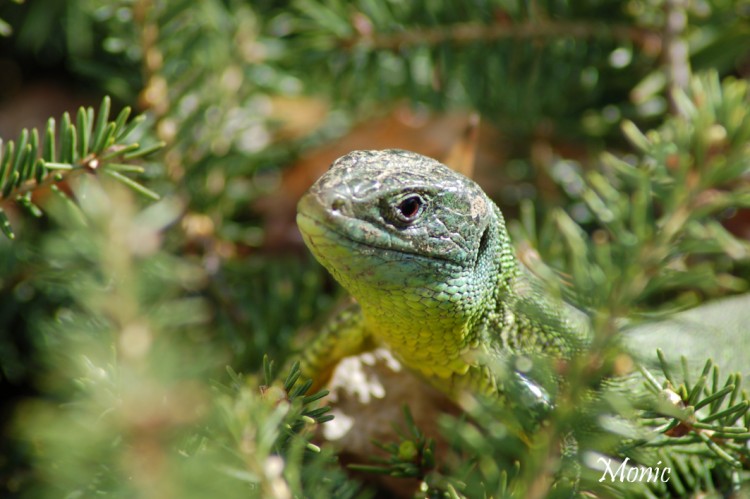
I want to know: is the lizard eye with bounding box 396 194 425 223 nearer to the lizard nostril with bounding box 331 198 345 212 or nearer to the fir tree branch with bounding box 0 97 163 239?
the lizard nostril with bounding box 331 198 345 212

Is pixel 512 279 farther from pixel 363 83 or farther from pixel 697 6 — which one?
pixel 697 6

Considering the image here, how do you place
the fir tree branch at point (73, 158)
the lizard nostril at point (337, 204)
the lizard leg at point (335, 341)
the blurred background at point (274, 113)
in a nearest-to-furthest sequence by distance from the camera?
the fir tree branch at point (73, 158) → the lizard nostril at point (337, 204) → the blurred background at point (274, 113) → the lizard leg at point (335, 341)

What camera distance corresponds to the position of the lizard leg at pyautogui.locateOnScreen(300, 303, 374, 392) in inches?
73.2

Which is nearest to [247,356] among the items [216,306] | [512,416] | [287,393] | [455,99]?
[216,306]

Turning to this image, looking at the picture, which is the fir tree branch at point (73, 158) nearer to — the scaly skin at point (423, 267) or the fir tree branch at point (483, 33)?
the scaly skin at point (423, 267)

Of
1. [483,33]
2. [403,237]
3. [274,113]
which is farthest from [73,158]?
[274,113]

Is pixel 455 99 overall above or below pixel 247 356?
above

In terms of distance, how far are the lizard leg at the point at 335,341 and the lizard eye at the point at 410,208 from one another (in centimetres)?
38

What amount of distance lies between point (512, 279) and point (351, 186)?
53 cm

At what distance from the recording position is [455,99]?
2395mm

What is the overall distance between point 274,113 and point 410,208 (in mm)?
1301

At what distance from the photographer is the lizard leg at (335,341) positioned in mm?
1858

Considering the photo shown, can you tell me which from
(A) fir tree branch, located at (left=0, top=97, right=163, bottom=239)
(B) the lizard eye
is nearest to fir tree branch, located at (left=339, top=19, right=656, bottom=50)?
(B) the lizard eye

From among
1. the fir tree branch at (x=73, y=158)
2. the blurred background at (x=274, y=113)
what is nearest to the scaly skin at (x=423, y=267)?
the blurred background at (x=274, y=113)
